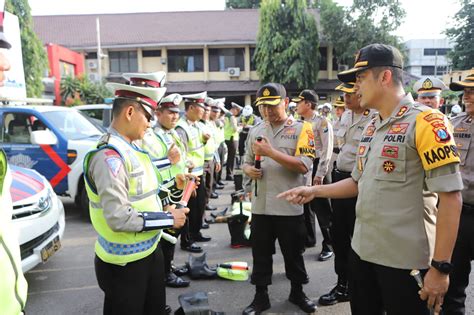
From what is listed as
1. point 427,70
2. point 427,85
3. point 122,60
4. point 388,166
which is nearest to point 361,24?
point 122,60

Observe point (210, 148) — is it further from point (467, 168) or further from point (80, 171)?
point (467, 168)

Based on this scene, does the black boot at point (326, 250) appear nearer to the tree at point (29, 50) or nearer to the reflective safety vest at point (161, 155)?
the reflective safety vest at point (161, 155)

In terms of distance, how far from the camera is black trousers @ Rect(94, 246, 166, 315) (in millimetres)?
2092

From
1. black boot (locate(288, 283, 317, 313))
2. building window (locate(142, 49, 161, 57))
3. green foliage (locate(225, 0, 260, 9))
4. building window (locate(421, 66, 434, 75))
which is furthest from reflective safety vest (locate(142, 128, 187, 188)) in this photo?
building window (locate(421, 66, 434, 75))

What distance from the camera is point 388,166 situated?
1896 mm

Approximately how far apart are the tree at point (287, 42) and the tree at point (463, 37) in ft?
37.4

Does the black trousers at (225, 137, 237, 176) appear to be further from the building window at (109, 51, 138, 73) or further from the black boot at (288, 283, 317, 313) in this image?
the building window at (109, 51, 138, 73)

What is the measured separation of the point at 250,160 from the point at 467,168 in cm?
178

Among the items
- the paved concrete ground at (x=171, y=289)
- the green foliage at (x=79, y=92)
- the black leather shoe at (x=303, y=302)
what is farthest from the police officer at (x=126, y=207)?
the green foliage at (x=79, y=92)

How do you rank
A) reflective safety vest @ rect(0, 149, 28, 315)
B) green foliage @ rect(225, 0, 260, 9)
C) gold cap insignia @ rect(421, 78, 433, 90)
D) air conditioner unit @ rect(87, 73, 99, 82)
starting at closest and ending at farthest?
reflective safety vest @ rect(0, 149, 28, 315), gold cap insignia @ rect(421, 78, 433, 90), air conditioner unit @ rect(87, 73, 99, 82), green foliage @ rect(225, 0, 260, 9)

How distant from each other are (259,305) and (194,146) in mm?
2355

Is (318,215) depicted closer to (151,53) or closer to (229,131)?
(229,131)

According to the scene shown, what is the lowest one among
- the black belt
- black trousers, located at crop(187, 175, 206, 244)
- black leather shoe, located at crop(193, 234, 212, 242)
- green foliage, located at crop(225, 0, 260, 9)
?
black leather shoe, located at crop(193, 234, 212, 242)

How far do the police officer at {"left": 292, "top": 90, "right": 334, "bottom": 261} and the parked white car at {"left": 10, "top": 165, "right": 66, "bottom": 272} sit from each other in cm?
288
